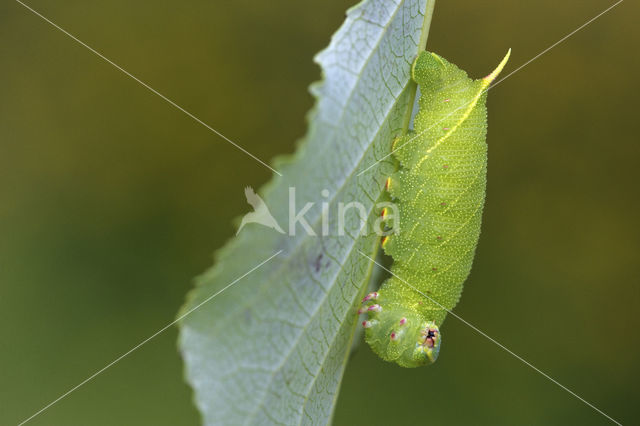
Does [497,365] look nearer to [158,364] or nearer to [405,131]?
[158,364]

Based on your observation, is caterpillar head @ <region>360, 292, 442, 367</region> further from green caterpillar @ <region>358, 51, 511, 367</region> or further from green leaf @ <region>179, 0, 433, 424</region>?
green leaf @ <region>179, 0, 433, 424</region>

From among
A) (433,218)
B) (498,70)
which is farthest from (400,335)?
(498,70)

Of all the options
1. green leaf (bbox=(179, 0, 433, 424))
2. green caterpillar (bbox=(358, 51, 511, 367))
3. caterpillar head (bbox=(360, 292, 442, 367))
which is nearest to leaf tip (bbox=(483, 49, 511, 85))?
green caterpillar (bbox=(358, 51, 511, 367))

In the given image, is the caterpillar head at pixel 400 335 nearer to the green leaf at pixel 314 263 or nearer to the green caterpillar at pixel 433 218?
the green caterpillar at pixel 433 218

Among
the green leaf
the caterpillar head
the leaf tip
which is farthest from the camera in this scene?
the caterpillar head

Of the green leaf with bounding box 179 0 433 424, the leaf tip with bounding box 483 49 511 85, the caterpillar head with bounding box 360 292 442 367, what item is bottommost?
the caterpillar head with bounding box 360 292 442 367

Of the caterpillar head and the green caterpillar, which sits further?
the caterpillar head

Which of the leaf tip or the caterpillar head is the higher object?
the leaf tip
